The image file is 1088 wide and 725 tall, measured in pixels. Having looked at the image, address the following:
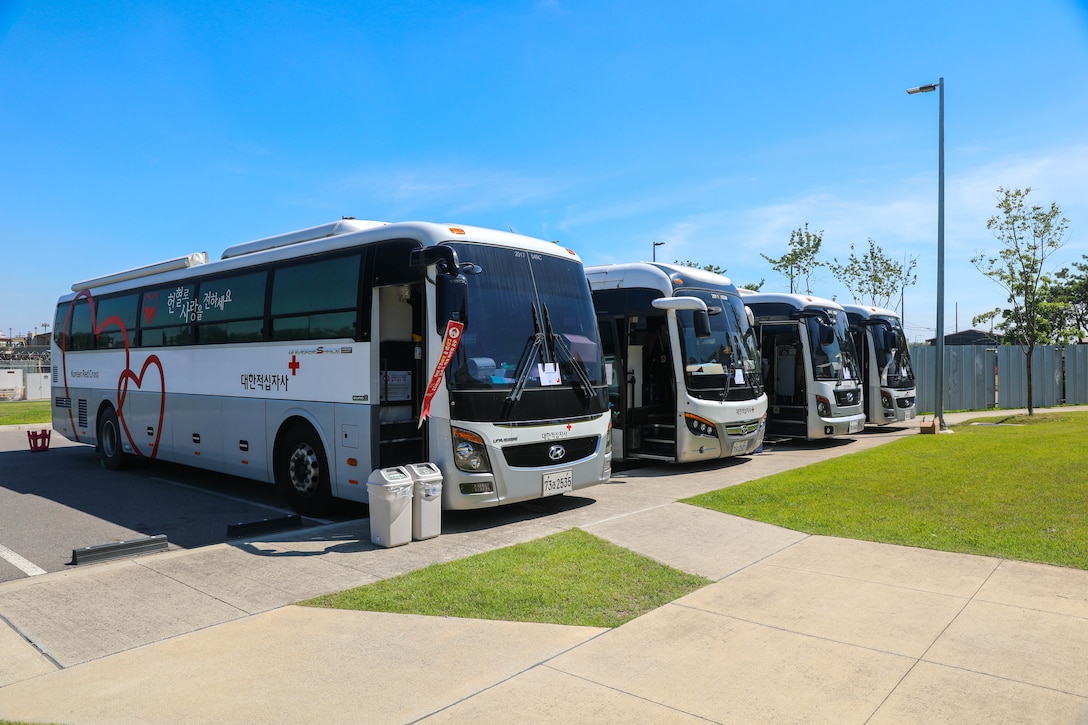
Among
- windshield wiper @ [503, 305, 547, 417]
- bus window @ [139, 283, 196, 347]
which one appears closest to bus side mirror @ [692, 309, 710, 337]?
windshield wiper @ [503, 305, 547, 417]

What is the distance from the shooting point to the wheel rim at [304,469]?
924cm

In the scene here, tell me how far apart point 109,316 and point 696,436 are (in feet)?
34.9

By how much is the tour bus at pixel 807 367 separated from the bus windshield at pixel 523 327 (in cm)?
878

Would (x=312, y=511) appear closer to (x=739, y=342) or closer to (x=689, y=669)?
(x=689, y=669)

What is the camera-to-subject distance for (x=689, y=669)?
14.9 ft

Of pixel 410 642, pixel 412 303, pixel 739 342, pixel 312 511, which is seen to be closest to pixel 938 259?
pixel 739 342

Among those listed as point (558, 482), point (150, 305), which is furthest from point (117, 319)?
point (558, 482)

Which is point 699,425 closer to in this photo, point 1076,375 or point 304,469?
point 304,469

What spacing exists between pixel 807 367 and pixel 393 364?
34.8 ft

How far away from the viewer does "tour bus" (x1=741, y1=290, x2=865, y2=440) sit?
16547 millimetres

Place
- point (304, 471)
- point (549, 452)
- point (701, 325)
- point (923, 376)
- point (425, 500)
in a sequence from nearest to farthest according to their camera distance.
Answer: point (425, 500) < point (549, 452) < point (304, 471) < point (701, 325) < point (923, 376)

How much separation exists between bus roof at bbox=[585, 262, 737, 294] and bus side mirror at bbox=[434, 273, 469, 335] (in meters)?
5.24

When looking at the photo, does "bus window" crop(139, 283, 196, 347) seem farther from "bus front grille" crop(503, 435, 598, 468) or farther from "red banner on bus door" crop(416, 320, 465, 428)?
Result: "bus front grille" crop(503, 435, 598, 468)

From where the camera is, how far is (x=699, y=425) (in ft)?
42.0
